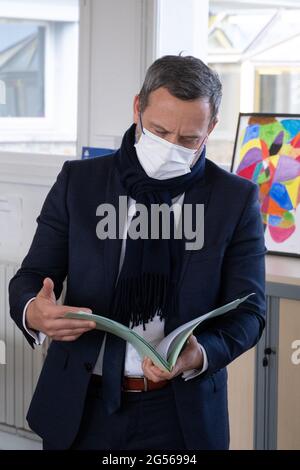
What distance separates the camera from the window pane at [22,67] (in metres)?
3.51

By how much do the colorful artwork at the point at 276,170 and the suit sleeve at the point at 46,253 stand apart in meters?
1.25

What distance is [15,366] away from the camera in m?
3.30

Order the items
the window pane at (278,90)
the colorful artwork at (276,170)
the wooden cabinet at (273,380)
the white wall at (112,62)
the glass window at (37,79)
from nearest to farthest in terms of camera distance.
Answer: the wooden cabinet at (273,380), the colorful artwork at (276,170), the white wall at (112,62), the glass window at (37,79), the window pane at (278,90)

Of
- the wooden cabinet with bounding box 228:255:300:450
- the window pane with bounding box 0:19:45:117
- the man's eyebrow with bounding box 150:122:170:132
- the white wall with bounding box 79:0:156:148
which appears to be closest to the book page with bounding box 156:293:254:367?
the man's eyebrow with bounding box 150:122:170:132

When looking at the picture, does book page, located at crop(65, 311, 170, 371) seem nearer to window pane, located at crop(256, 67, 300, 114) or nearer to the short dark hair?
the short dark hair

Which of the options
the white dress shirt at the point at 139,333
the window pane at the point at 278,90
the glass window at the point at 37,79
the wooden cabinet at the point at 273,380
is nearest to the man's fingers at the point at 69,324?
the white dress shirt at the point at 139,333

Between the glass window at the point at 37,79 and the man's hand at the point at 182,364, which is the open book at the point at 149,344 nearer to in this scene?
the man's hand at the point at 182,364

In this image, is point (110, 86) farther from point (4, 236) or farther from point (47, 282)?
point (47, 282)

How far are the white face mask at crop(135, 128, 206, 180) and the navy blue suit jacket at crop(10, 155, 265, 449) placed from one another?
0.18 feet

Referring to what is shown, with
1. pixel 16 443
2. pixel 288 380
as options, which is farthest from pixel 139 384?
pixel 16 443

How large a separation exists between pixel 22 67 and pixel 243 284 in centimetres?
231
